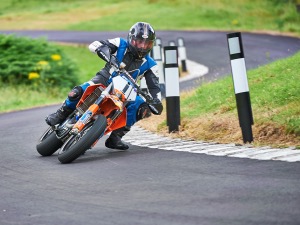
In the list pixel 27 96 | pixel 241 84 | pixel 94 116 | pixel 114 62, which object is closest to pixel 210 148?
pixel 241 84

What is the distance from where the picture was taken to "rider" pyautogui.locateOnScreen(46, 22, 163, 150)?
10.9 metres

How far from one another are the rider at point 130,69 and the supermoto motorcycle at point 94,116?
0.38ft

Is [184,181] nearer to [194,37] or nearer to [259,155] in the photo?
[259,155]

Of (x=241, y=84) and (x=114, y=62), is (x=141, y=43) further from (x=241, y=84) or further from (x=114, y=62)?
(x=241, y=84)

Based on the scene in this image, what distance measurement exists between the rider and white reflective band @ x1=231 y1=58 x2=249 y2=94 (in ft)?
3.29

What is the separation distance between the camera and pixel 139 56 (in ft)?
36.6

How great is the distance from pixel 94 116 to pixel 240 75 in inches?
72.8

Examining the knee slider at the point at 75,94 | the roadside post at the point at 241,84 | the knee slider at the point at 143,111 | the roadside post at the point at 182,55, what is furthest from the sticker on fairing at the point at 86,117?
the roadside post at the point at 182,55

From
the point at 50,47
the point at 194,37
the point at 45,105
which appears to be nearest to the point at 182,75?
the point at 50,47

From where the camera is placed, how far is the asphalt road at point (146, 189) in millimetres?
6551

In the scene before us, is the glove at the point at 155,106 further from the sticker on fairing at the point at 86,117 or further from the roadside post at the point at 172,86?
the roadside post at the point at 172,86

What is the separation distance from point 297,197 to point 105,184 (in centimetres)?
212

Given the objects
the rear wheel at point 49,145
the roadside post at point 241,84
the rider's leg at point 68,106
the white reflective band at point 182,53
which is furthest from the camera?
the white reflective band at point 182,53

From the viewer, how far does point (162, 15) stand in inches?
2083
